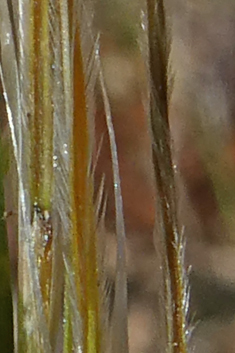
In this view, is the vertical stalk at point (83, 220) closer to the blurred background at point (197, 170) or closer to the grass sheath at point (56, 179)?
the grass sheath at point (56, 179)

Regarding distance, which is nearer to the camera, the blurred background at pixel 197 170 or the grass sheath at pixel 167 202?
the grass sheath at pixel 167 202

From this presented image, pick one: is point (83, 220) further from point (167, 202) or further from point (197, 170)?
point (197, 170)

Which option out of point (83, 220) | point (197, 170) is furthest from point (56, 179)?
point (197, 170)

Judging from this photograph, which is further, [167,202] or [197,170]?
[197,170]

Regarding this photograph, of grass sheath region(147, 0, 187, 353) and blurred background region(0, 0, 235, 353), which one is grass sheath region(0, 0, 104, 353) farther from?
blurred background region(0, 0, 235, 353)

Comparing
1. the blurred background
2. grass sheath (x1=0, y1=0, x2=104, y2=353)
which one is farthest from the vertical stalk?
the blurred background

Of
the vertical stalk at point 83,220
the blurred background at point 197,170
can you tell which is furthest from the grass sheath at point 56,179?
the blurred background at point 197,170
